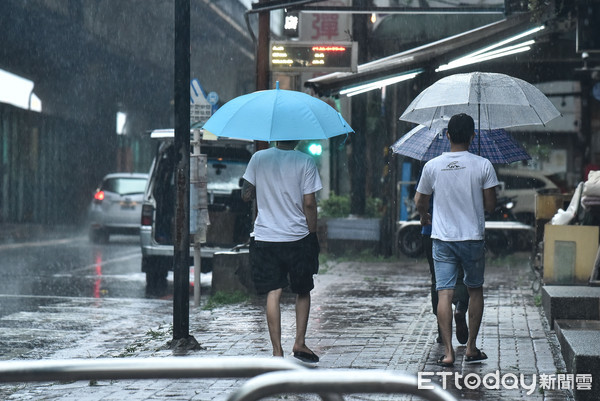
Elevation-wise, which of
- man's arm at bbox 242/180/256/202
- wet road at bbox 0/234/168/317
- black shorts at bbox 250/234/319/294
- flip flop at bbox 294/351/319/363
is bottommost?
wet road at bbox 0/234/168/317

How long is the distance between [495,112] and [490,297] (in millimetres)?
4325

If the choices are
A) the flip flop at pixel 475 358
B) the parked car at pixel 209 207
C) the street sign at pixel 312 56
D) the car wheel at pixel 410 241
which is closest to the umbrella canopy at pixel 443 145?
the flip flop at pixel 475 358

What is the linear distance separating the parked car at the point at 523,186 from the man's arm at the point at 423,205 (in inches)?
479

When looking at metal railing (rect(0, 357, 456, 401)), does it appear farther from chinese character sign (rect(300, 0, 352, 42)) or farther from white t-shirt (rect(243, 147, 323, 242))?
chinese character sign (rect(300, 0, 352, 42))

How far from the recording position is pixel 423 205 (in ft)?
24.0

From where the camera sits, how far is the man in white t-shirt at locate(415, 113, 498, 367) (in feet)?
23.0

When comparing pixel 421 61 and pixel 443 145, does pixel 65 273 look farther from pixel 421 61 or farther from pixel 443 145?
pixel 443 145

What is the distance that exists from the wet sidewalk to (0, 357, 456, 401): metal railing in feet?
10.2

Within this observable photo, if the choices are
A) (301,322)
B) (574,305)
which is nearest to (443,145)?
(574,305)

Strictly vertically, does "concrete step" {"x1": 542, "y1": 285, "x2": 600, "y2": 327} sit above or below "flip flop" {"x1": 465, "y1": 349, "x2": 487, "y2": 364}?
above

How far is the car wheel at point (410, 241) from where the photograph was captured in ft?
58.5

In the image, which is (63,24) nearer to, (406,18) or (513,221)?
(406,18)

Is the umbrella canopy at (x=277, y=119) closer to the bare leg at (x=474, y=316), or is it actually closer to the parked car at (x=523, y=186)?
the bare leg at (x=474, y=316)

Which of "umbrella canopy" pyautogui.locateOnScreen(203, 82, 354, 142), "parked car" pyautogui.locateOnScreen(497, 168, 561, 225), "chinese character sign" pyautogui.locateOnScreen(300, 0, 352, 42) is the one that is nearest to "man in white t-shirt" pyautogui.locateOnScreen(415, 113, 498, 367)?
"umbrella canopy" pyautogui.locateOnScreen(203, 82, 354, 142)
